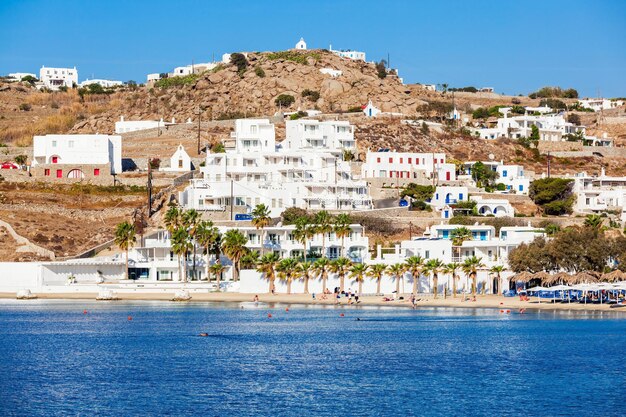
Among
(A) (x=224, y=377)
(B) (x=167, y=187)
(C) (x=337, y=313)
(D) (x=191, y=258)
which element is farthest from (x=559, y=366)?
(B) (x=167, y=187)

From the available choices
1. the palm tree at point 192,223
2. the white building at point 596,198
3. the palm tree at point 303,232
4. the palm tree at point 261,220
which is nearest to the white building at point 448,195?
the white building at point 596,198

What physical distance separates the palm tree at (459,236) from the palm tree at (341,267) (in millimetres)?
9564

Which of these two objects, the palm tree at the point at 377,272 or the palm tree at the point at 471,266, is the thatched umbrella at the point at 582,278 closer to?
the palm tree at the point at 471,266

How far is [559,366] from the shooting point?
60.9 meters

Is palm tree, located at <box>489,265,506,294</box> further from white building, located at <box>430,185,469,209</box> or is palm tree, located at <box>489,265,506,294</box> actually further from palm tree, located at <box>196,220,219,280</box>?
white building, located at <box>430,185,469,209</box>

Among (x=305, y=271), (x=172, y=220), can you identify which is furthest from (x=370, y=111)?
(x=305, y=271)

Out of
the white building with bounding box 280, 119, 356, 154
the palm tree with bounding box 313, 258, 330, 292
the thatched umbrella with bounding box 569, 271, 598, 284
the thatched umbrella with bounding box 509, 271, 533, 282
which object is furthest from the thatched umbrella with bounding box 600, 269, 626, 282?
the white building with bounding box 280, 119, 356, 154

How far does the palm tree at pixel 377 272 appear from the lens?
93500 millimetres

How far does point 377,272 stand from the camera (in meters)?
93.9

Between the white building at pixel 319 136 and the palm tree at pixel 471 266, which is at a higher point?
the white building at pixel 319 136

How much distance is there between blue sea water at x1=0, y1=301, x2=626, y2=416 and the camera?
49875 mm

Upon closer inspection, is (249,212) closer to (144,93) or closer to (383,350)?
(383,350)

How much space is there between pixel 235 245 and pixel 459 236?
19.1m

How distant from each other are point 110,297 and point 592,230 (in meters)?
40.9
